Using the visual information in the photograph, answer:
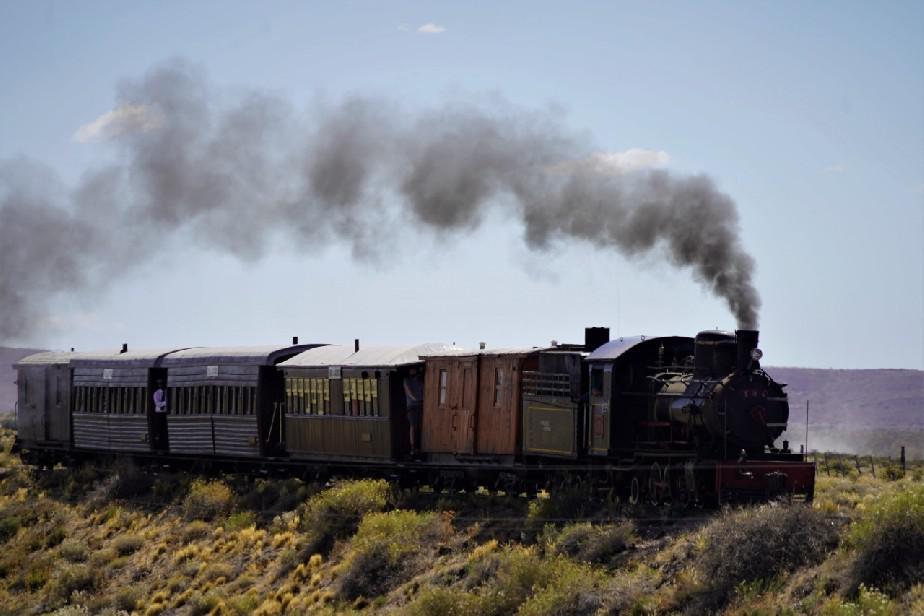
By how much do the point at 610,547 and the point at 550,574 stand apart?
4.03 ft

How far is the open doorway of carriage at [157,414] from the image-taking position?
36094 millimetres

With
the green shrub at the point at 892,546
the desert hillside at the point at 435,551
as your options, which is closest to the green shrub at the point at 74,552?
the desert hillside at the point at 435,551

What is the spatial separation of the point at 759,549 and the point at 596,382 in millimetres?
6336

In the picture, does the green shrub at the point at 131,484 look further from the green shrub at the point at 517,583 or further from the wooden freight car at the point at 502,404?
the green shrub at the point at 517,583

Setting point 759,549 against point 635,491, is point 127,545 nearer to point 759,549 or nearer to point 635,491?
point 635,491

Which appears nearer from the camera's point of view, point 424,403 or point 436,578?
point 436,578

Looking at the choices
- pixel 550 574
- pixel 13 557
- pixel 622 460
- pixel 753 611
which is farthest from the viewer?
pixel 13 557

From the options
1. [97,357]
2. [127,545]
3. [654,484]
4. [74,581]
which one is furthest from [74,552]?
[654,484]

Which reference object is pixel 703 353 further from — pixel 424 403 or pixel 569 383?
pixel 424 403

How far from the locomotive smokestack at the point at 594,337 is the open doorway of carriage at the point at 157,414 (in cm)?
1560

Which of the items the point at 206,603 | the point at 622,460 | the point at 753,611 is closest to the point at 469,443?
the point at 622,460

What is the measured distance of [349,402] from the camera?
1169 inches

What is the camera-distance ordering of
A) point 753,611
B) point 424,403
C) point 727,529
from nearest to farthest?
1. point 753,611
2. point 727,529
3. point 424,403

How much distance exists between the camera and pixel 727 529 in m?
17.5
